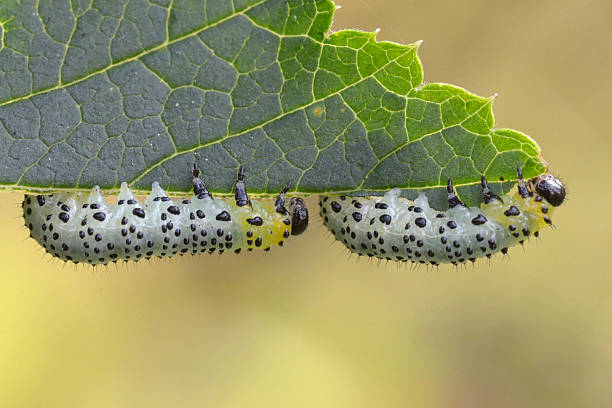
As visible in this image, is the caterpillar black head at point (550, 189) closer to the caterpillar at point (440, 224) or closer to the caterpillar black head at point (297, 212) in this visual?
the caterpillar at point (440, 224)

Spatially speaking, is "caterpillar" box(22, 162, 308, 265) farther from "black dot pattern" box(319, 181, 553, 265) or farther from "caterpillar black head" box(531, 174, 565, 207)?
"caterpillar black head" box(531, 174, 565, 207)

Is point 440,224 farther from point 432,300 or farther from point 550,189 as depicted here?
point 432,300

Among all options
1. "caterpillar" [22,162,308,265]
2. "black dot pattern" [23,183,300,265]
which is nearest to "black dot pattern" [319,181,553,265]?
"caterpillar" [22,162,308,265]

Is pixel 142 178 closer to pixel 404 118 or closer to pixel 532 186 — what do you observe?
pixel 404 118

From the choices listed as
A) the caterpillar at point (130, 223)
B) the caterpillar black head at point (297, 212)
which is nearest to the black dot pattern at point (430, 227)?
the caterpillar black head at point (297, 212)

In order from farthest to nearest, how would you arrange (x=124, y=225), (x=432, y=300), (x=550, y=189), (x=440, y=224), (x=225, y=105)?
(x=432, y=300), (x=550, y=189), (x=440, y=224), (x=124, y=225), (x=225, y=105)

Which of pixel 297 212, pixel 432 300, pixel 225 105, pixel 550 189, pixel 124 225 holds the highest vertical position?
pixel 225 105

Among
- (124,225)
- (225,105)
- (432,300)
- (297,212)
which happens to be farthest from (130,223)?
(432,300)
